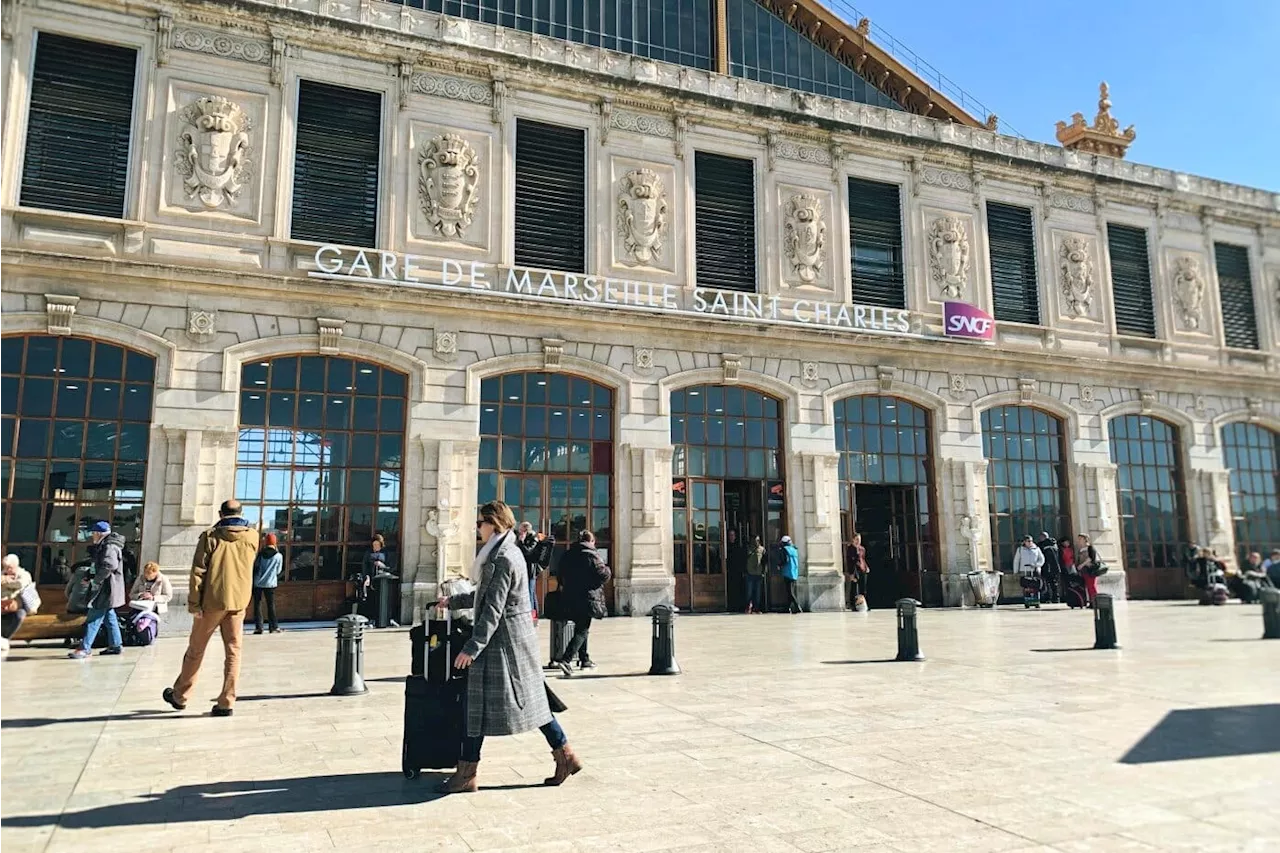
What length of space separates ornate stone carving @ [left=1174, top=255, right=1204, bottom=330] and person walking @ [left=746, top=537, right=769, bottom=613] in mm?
15984

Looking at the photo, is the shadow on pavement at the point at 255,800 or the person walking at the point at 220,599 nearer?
the shadow on pavement at the point at 255,800

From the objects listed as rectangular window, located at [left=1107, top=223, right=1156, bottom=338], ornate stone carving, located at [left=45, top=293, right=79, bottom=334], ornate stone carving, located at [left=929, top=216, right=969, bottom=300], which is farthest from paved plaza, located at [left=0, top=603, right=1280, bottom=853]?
rectangular window, located at [left=1107, top=223, right=1156, bottom=338]

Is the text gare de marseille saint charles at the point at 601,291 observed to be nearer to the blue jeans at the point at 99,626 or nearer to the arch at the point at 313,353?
the arch at the point at 313,353

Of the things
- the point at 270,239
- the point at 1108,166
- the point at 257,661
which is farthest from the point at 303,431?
the point at 1108,166

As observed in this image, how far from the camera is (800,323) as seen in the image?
20656 mm

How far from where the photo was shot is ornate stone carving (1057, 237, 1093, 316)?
24.3 meters

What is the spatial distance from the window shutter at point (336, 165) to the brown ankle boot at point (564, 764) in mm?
14512

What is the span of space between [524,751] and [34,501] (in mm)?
12805

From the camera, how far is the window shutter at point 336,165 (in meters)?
17.6

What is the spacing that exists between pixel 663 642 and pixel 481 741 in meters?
4.99

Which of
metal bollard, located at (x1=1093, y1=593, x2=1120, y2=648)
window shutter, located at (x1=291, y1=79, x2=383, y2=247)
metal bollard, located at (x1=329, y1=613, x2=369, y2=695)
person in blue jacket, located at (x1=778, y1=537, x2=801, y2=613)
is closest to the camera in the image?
metal bollard, located at (x1=329, y1=613, x2=369, y2=695)

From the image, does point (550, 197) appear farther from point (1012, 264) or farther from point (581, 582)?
point (1012, 264)

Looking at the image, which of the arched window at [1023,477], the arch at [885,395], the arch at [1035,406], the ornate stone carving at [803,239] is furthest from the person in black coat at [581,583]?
the arched window at [1023,477]

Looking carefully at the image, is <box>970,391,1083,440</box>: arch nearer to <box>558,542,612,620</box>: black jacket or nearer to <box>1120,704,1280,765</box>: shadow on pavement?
<box>1120,704,1280,765</box>: shadow on pavement
